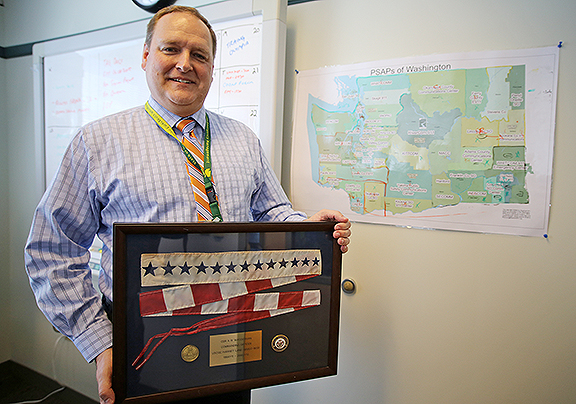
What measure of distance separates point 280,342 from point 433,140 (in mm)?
947

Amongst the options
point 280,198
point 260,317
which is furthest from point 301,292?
point 280,198

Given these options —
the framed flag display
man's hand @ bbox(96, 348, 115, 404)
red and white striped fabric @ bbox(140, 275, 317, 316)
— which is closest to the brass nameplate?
the framed flag display

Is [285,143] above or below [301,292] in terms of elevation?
above

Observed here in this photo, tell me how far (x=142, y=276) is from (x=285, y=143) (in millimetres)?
991

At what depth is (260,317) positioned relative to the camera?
0.90 m

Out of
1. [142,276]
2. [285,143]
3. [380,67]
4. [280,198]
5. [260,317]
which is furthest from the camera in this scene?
[285,143]

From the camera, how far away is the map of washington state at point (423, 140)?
1234 millimetres

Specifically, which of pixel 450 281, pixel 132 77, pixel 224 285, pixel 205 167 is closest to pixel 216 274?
pixel 224 285

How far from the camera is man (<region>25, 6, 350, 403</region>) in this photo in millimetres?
950

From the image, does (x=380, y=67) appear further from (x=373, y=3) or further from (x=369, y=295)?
(x=369, y=295)

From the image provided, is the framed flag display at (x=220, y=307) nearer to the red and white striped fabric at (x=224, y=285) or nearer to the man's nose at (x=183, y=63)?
the red and white striped fabric at (x=224, y=285)

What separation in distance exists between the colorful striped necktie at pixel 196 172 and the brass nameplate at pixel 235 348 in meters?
0.34

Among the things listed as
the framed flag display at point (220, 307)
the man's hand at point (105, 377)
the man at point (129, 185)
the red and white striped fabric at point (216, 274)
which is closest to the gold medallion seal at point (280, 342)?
the framed flag display at point (220, 307)

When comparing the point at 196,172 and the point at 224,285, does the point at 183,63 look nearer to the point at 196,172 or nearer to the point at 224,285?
the point at 196,172
